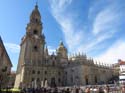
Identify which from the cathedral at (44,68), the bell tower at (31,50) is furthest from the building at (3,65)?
the bell tower at (31,50)

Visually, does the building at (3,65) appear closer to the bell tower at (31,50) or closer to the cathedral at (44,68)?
the cathedral at (44,68)

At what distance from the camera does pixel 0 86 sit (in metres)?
25.5

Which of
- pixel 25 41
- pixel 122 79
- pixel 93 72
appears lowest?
pixel 122 79

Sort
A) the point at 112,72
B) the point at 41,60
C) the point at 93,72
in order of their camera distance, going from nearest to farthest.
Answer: the point at 93,72
the point at 41,60
the point at 112,72

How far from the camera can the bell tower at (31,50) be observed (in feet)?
205

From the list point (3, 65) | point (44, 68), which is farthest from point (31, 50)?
point (3, 65)

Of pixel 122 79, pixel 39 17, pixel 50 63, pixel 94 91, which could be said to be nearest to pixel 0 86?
pixel 94 91

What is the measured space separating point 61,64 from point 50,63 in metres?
5.21

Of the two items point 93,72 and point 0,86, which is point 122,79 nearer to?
point 0,86

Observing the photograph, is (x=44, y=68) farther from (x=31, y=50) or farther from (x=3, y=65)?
(x=3, y=65)

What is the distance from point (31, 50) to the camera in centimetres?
6756

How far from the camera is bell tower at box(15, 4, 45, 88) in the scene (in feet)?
205

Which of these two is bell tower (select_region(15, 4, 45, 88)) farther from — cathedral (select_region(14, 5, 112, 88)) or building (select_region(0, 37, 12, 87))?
building (select_region(0, 37, 12, 87))

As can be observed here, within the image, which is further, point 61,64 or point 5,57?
point 61,64
